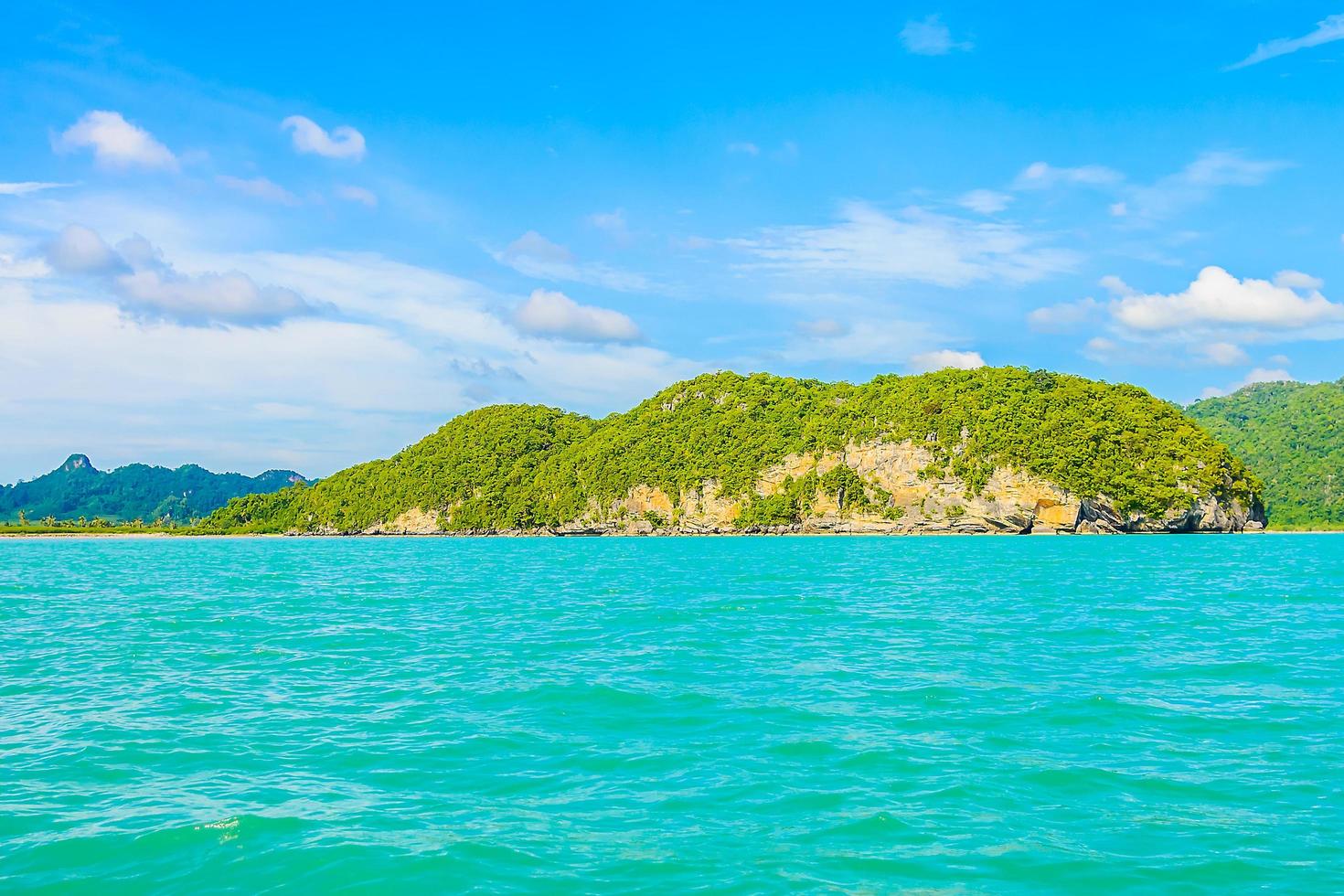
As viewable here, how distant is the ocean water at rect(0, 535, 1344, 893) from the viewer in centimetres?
1003

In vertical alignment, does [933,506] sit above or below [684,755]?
above

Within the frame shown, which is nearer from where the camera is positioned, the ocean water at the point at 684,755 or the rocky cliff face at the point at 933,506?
the ocean water at the point at 684,755

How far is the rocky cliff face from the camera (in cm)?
15088

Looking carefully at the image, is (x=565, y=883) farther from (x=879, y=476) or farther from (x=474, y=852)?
(x=879, y=476)

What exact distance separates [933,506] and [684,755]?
521 feet

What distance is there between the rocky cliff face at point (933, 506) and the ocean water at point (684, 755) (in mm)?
127118

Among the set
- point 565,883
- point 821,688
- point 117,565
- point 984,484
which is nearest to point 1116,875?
point 565,883

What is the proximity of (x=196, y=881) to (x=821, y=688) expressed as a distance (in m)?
12.8

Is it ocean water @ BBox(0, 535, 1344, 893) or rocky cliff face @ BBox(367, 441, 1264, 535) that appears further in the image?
rocky cliff face @ BBox(367, 441, 1264, 535)

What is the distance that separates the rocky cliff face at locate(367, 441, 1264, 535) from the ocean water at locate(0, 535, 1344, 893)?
127118 mm

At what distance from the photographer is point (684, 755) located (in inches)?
567

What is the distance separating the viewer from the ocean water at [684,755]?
10031 mm

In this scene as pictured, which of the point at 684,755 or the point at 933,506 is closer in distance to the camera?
the point at 684,755

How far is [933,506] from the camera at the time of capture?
544 feet
